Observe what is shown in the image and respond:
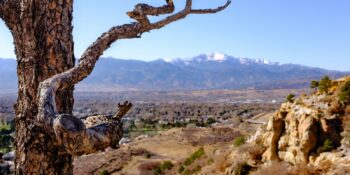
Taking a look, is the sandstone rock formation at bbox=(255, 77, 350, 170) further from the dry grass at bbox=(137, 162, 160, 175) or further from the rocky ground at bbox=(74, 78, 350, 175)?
the dry grass at bbox=(137, 162, 160, 175)

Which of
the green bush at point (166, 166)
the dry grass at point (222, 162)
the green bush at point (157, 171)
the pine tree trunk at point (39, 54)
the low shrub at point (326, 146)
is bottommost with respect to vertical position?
the green bush at point (157, 171)

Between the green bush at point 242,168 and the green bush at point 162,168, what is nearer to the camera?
the green bush at point 242,168

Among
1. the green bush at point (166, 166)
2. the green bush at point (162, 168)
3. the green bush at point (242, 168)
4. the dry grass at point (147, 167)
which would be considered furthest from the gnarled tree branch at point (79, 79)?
the dry grass at point (147, 167)

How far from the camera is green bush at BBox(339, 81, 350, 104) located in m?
16.2

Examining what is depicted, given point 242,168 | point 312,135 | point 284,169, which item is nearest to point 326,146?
point 312,135

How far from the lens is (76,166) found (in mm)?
29766

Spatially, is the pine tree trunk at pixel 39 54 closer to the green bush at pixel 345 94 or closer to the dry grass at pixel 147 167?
the green bush at pixel 345 94

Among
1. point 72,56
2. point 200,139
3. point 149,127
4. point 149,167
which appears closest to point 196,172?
point 149,167

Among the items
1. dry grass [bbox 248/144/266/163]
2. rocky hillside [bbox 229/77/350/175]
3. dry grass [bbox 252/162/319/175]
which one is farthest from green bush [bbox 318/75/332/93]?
dry grass [bbox 252/162/319/175]

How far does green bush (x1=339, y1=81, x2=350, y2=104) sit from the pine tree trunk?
551 inches

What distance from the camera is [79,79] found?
3223 millimetres

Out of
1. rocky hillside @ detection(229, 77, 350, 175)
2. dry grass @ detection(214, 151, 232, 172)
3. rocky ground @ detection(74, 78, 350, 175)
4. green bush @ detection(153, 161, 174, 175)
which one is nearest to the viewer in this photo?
rocky hillside @ detection(229, 77, 350, 175)

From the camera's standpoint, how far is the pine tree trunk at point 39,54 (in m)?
3.52

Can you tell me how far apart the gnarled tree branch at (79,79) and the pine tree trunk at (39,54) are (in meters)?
0.37
